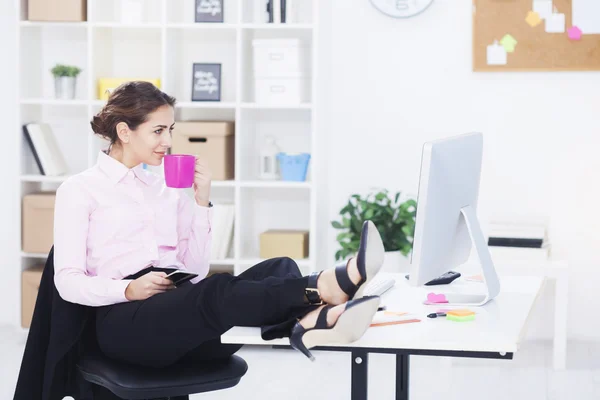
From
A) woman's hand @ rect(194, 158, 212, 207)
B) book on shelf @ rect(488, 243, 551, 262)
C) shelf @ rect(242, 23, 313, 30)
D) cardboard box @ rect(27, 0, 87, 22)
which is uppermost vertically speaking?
cardboard box @ rect(27, 0, 87, 22)

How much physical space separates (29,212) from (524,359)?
7.81ft

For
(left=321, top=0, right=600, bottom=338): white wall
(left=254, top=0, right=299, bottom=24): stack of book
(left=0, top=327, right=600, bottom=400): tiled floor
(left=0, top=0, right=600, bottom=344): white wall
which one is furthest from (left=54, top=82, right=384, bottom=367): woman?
(left=321, top=0, right=600, bottom=338): white wall

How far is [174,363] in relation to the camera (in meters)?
2.31

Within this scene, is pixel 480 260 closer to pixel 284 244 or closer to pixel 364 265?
pixel 364 265

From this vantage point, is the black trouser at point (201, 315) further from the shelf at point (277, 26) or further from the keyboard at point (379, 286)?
the shelf at point (277, 26)

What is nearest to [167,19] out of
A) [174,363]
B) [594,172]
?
[594,172]

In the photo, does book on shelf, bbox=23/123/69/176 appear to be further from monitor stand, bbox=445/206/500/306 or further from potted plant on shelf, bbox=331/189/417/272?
monitor stand, bbox=445/206/500/306

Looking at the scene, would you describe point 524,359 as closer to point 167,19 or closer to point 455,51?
point 455,51

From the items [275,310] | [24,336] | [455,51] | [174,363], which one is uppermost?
[455,51]

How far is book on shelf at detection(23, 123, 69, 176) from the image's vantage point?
14.2ft

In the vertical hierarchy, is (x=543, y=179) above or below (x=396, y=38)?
below

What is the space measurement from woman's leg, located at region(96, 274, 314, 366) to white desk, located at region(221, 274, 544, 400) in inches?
2.3

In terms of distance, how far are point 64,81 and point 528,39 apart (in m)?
2.20

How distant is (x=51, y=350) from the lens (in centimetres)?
228
